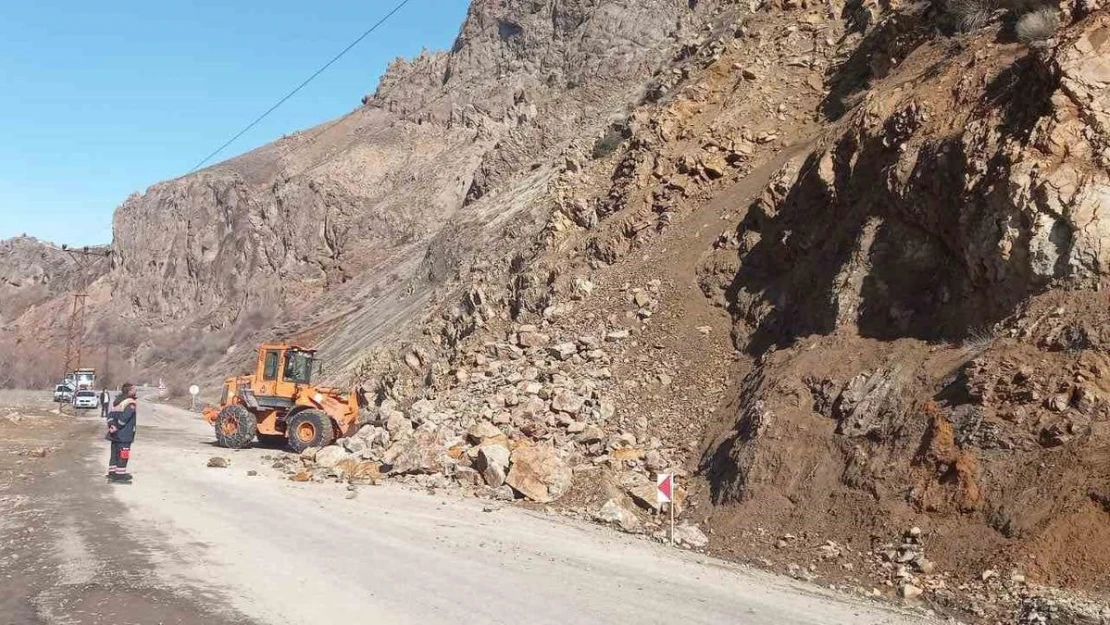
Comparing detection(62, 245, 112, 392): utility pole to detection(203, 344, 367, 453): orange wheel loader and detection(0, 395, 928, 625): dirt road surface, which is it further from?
detection(0, 395, 928, 625): dirt road surface

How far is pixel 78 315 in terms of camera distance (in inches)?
3445

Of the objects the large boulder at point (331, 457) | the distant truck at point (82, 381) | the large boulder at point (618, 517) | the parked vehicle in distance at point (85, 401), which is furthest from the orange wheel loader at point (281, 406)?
the distant truck at point (82, 381)

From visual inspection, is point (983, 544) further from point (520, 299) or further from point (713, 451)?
point (520, 299)

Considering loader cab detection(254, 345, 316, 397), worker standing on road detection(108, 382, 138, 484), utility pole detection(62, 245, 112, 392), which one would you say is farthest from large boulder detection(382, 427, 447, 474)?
utility pole detection(62, 245, 112, 392)

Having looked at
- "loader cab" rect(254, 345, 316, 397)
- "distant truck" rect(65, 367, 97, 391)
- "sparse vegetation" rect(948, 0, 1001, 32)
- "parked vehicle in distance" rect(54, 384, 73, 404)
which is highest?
"sparse vegetation" rect(948, 0, 1001, 32)

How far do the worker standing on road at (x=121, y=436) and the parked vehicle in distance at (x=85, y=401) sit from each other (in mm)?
32230

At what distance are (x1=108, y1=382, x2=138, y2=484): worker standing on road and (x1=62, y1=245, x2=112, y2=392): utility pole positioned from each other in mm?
55246

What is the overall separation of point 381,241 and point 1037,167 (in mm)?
50671

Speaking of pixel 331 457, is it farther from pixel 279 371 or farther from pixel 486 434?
pixel 279 371

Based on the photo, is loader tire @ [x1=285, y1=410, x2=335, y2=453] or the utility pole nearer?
loader tire @ [x1=285, y1=410, x2=335, y2=453]

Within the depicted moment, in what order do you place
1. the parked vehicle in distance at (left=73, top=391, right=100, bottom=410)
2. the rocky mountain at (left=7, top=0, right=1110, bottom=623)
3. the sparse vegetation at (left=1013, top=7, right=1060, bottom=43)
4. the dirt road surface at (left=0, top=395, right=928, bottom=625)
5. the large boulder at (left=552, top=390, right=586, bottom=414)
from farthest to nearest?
1. the parked vehicle in distance at (left=73, top=391, right=100, bottom=410)
2. the large boulder at (left=552, top=390, right=586, bottom=414)
3. the sparse vegetation at (left=1013, top=7, right=1060, bottom=43)
4. the rocky mountain at (left=7, top=0, right=1110, bottom=623)
5. the dirt road surface at (left=0, top=395, right=928, bottom=625)

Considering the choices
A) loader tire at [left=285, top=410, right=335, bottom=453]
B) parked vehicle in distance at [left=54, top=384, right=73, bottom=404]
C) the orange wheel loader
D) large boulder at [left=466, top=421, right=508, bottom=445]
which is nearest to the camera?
large boulder at [left=466, top=421, right=508, bottom=445]

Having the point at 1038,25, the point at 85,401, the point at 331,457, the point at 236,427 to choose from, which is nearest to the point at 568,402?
the point at 331,457

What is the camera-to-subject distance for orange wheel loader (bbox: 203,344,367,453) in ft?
65.1
